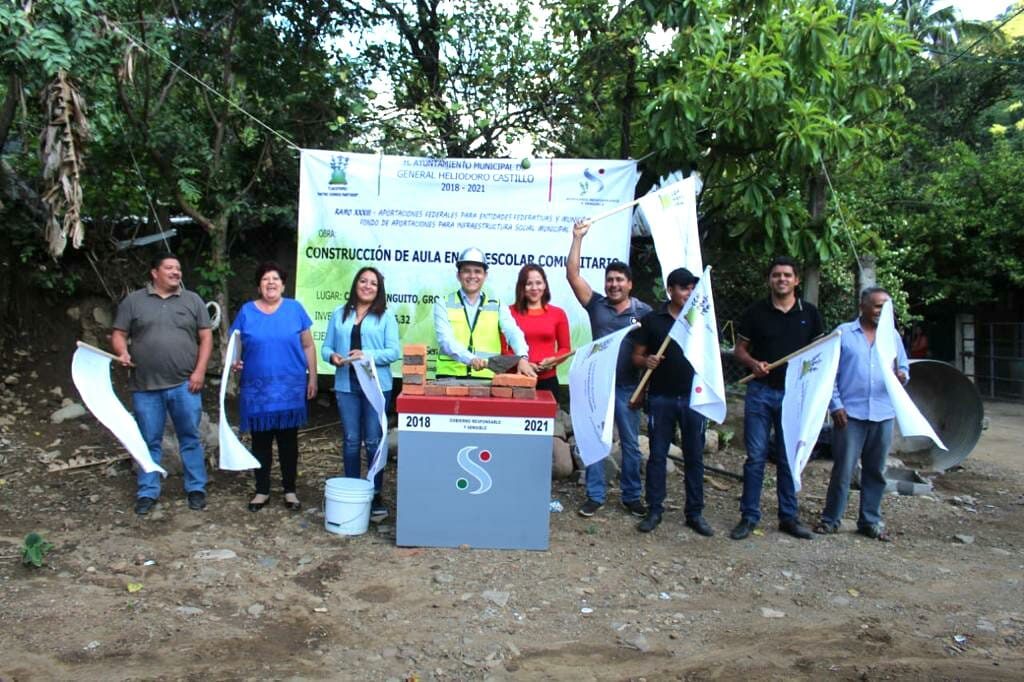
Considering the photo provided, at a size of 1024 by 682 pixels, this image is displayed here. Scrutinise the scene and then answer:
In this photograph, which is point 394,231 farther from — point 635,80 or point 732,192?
point 732,192

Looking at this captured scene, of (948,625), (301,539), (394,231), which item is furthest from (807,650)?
(394,231)

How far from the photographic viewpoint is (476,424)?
15.1 feet

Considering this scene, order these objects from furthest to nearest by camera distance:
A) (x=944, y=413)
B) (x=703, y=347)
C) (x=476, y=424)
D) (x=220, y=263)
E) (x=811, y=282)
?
(x=944, y=413) < (x=220, y=263) < (x=811, y=282) < (x=703, y=347) < (x=476, y=424)

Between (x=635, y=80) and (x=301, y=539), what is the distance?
431 cm

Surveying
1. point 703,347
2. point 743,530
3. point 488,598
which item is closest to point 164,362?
point 488,598

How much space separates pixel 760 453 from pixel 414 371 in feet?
7.60

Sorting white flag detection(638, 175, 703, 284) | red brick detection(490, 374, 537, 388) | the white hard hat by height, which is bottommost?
red brick detection(490, 374, 537, 388)

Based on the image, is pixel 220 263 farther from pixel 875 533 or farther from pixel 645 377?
pixel 875 533

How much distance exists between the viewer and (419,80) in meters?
7.21

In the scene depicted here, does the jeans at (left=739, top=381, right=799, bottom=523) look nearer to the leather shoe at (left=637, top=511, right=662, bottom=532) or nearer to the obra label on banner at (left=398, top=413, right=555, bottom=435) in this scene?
the leather shoe at (left=637, top=511, right=662, bottom=532)

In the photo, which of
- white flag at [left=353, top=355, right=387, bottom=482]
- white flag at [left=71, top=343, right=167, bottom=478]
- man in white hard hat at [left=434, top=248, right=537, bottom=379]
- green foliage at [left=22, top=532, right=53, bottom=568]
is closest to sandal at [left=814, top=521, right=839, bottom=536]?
man in white hard hat at [left=434, top=248, right=537, bottom=379]

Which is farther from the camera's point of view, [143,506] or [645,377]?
[143,506]

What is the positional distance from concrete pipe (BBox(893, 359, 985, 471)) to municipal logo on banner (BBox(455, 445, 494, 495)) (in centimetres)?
456

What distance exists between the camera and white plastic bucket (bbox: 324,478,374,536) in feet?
16.1
